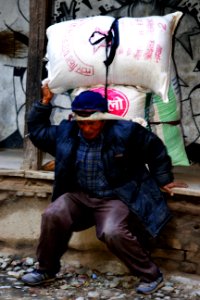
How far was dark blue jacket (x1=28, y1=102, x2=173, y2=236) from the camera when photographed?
192 inches

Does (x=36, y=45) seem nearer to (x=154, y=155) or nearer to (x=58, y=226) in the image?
(x=154, y=155)

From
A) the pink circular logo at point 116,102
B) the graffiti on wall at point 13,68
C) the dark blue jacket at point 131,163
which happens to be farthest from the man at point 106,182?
the graffiti on wall at point 13,68

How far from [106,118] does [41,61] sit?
3.41 ft

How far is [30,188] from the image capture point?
5.68 metres

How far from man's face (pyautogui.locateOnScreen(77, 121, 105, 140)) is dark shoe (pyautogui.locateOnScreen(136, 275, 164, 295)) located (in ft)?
3.75

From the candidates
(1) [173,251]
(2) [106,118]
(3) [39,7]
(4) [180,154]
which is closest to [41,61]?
(3) [39,7]

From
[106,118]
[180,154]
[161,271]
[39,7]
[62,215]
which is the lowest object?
[161,271]

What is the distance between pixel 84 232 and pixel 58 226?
661 millimetres

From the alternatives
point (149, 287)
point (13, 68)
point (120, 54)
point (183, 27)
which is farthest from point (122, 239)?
point (13, 68)

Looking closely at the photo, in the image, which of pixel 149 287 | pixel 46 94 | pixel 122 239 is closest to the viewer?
pixel 122 239

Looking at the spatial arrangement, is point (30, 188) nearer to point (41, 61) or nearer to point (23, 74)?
point (41, 61)

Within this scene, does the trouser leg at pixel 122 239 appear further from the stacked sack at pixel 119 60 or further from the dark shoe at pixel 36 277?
the stacked sack at pixel 119 60

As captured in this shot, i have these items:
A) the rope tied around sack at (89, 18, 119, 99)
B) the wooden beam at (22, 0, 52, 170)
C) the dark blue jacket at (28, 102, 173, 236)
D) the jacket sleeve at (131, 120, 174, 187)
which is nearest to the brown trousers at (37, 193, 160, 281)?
the dark blue jacket at (28, 102, 173, 236)

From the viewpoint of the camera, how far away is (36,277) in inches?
201
